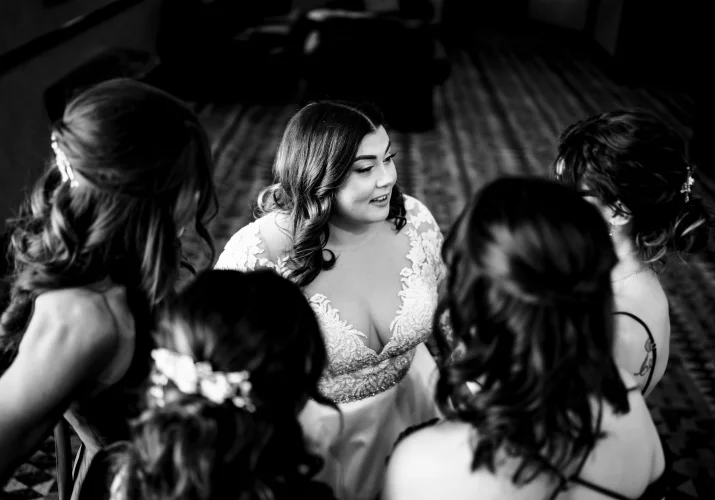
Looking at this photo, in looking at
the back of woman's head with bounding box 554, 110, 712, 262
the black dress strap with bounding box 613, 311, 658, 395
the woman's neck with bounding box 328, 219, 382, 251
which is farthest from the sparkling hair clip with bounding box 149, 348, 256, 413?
the woman's neck with bounding box 328, 219, 382, 251

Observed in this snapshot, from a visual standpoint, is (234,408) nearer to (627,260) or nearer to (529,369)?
(529,369)

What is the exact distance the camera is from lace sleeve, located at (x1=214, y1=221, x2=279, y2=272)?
1995mm

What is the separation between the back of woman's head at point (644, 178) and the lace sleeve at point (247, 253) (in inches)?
36.4

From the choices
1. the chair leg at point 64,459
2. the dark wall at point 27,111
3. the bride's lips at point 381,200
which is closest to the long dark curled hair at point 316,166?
the bride's lips at point 381,200

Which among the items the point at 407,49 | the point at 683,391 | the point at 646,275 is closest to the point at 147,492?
the point at 646,275

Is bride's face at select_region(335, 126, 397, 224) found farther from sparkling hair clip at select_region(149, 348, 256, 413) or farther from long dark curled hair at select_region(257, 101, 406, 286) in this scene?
sparkling hair clip at select_region(149, 348, 256, 413)

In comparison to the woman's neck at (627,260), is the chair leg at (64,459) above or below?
below

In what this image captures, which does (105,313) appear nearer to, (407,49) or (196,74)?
(407,49)

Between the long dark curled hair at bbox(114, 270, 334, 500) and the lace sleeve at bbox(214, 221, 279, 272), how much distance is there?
35.9 inches

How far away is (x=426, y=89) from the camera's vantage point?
652 centimetres

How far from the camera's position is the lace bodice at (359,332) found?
1.98 m

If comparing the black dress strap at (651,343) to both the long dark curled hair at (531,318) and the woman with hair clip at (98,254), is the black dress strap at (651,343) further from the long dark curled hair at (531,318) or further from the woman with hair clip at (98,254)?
the woman with hair clip at (98,254)

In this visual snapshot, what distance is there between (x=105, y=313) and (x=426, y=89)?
18.5 feet

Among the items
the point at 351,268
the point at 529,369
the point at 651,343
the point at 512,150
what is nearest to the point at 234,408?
the point at 529,369
